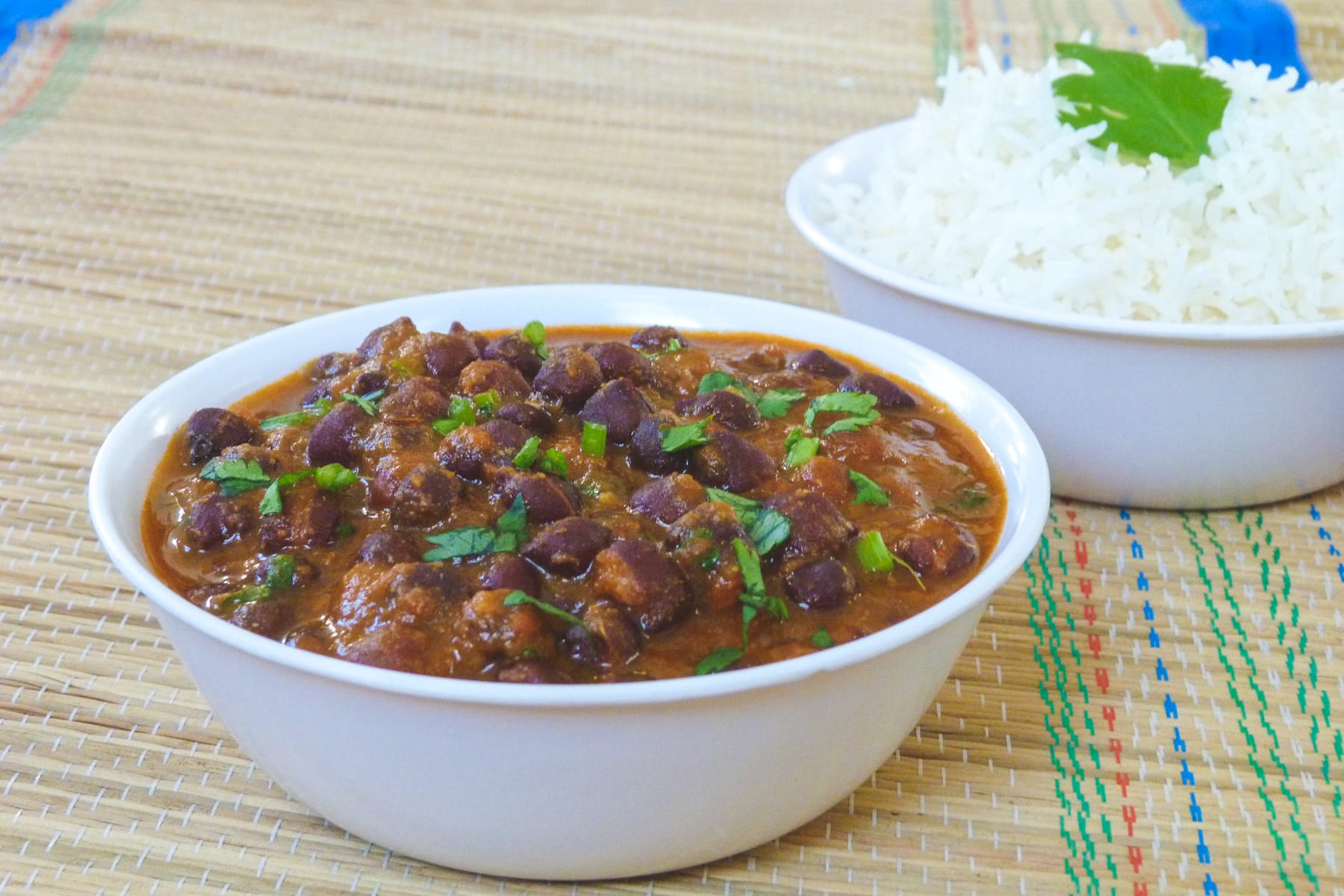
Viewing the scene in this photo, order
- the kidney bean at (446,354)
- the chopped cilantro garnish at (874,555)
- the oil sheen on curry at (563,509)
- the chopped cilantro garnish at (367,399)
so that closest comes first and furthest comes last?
the oil sheen on curry at (563,509) < the chopped cilantro garnish at (874,555) < the chopped cilantro garnish at (367,399) < the kidney bean at (446,354)

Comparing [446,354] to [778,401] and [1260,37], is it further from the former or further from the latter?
[1260,37]

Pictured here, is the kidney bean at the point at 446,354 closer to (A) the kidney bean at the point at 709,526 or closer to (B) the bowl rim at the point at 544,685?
(B) the bowl rim at the point at 544,685

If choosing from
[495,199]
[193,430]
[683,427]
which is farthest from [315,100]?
[683,427]

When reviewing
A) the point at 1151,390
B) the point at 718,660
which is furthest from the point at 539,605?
the point at 1151,390

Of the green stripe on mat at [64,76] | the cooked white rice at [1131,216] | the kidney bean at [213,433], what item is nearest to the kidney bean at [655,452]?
the kidney bean at [213,433]

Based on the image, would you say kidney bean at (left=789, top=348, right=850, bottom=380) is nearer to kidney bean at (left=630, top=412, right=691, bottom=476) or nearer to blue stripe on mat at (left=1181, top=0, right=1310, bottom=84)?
kidney bean at (left=630, top=412, right=691, bottom=476)

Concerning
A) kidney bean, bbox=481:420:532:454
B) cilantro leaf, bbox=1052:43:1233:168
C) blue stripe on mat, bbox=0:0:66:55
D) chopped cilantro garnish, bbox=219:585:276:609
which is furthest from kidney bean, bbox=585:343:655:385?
blue stripe on mat, bbox=0:0:66:55
